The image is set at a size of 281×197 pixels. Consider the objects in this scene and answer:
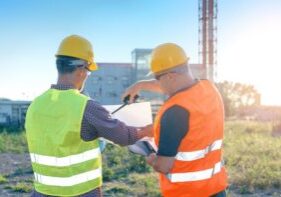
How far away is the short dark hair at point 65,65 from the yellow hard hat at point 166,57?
51 centimetres

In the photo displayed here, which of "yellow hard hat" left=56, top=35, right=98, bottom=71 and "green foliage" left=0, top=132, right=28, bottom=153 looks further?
"green foliage" left=0, top=132, right=28, bottom=153

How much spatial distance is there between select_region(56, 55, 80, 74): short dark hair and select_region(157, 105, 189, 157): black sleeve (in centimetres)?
70

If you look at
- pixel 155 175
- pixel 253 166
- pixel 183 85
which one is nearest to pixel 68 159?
pixel 183 85

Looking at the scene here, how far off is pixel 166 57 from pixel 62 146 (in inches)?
33.1

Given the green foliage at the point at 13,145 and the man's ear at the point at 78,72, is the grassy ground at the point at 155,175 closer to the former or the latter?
the green foliage at the point at 13,145

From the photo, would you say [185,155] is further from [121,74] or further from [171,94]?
[121,74]

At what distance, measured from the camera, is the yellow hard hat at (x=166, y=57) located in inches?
121

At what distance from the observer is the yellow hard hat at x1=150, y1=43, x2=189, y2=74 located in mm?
3072

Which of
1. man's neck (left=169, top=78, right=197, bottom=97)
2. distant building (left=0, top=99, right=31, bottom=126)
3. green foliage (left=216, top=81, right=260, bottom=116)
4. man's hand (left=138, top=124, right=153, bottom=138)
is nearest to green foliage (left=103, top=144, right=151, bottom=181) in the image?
man's hand (left=138, top=124, right=153, bottom=138)

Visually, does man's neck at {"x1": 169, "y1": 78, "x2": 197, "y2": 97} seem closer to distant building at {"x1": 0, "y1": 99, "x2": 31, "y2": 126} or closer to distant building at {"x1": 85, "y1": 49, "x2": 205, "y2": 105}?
distant building at {"x1": 0, "y1": 99, "x2": 31, "y2": 126}

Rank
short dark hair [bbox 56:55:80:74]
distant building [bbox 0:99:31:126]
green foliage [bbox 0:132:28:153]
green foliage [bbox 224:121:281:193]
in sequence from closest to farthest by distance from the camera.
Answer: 1. short dark hair [bbox 56:55:80:74]
2. green foliage [bbox 224:121:281:193]
3. green foliage [bbox 0:132:28:153]
4. distant building [bbox 0:99:31:126]

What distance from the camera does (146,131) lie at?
335cm

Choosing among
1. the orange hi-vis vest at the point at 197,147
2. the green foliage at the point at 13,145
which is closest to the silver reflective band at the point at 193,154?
the orange hi-vis vest at the point at 197,147

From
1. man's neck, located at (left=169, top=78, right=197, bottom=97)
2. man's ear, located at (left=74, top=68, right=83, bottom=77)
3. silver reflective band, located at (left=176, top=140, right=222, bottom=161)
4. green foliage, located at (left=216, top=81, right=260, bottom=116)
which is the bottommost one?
green foliage, located at (left=216, top=81, right=260, bottom=116)
